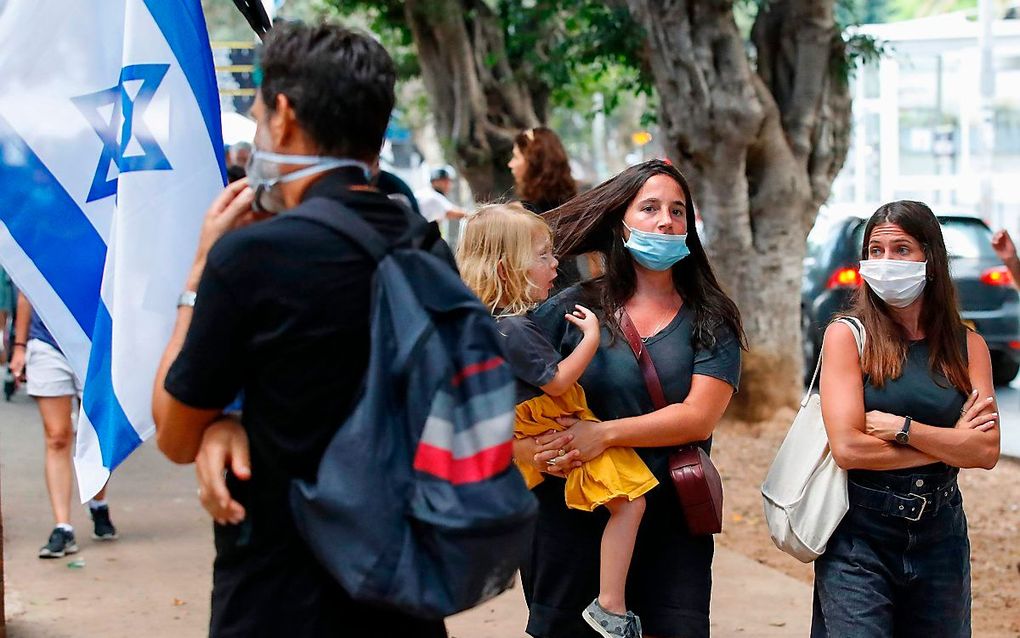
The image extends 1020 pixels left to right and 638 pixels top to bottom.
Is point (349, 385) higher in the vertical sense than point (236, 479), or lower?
higher

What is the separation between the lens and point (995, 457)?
3973mm

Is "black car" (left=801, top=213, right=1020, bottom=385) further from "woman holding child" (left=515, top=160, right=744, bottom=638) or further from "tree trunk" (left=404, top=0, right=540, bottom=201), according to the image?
"woman holding child" (left=515, top=160, right=744, bottom=638)

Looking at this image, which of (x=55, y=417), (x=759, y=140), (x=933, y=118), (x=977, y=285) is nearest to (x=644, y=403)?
(x=55, y=417)

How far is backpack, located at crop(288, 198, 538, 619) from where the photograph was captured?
7.56 ft

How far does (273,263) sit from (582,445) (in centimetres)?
167

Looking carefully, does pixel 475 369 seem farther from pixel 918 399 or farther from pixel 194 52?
pixel 918 399

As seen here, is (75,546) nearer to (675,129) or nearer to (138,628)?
(138,628)

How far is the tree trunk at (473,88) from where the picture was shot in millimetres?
15328

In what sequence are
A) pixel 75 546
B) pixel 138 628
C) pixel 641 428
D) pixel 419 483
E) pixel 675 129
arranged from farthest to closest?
pixel 675 129 → pixel 75 546 → pixel 138 628 → pixel 641 428 → pixel 419 483

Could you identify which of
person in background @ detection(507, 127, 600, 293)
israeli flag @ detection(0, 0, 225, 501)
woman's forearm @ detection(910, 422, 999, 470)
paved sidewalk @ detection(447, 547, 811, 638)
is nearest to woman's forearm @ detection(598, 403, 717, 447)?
woman's forearm @ detection(910, 422, 999, 470)

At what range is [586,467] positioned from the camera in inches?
152

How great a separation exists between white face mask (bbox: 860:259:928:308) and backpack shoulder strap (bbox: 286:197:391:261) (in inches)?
79.6

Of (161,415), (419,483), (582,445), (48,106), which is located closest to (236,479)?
(161,415)

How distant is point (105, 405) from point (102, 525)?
13.9ft
